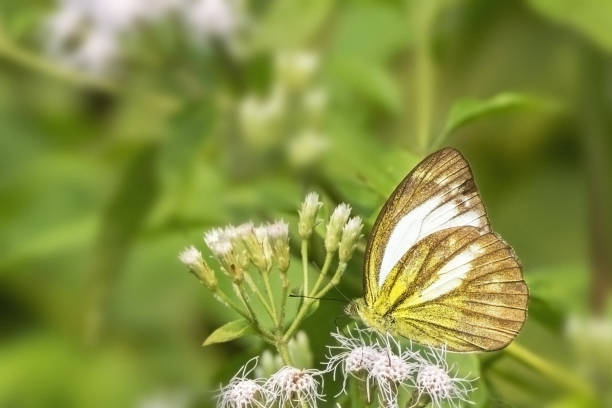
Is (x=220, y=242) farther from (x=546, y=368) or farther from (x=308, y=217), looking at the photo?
(x=546, y=368)

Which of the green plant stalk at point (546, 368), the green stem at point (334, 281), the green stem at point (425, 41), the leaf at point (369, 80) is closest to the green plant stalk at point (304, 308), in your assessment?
the green stem at point (334, 281)

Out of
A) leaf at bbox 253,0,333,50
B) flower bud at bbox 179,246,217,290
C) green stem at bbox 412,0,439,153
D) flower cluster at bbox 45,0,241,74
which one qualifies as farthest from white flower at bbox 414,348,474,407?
flower cluster at bbox 45,0,241,74

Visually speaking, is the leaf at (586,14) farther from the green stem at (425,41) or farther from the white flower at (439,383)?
the white flower at (439,383)

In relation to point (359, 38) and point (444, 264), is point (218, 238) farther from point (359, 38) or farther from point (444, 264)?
point (359, 38)

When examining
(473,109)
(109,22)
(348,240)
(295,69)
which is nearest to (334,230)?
(348,240)

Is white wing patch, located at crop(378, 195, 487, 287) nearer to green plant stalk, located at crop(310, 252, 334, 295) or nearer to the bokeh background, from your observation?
green plant stalk, located at crop(310, 252, 334, 295)
